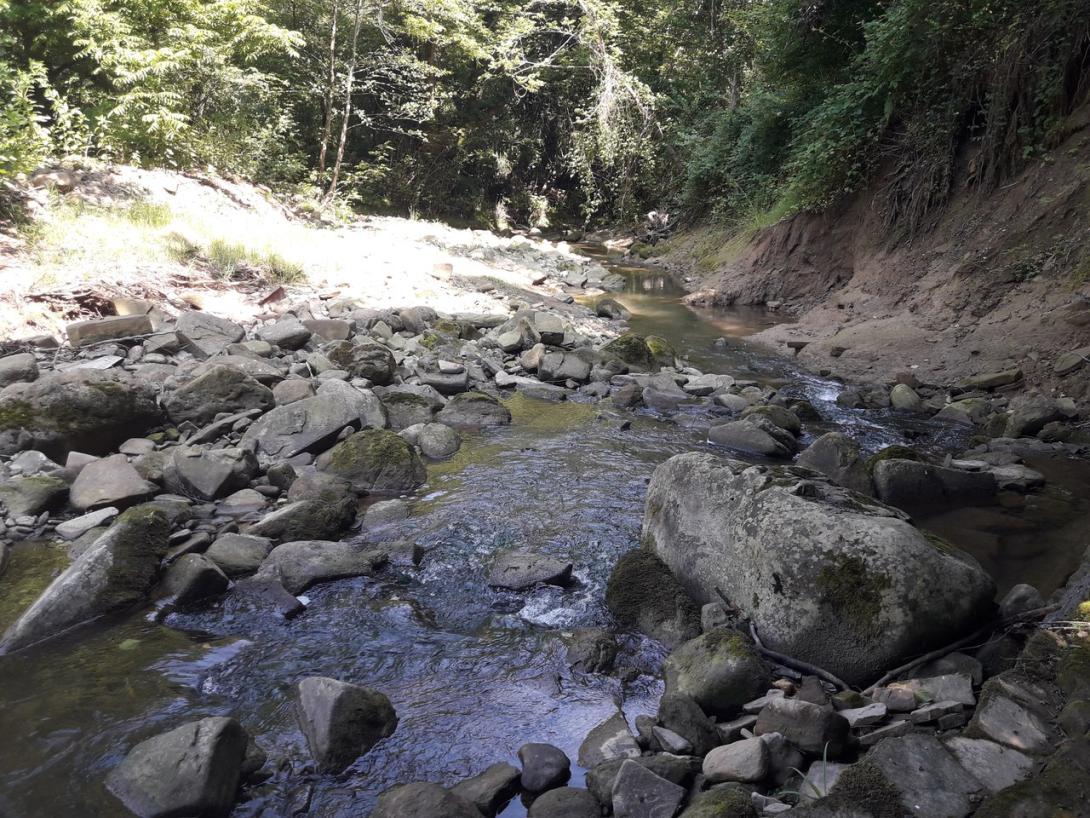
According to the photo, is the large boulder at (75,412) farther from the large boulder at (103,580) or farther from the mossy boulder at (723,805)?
the mossy boulder at (723,805)

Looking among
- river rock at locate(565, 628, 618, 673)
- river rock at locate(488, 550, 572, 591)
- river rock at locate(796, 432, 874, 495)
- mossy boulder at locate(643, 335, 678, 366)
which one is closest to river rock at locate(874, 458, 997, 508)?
river rock at locate(796, 432, 874, 495)

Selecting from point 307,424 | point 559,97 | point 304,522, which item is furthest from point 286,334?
point 559,97

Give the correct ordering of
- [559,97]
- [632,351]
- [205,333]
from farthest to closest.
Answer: [559,97] → [632,351] → [205,333]

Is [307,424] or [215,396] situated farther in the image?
[215,396]

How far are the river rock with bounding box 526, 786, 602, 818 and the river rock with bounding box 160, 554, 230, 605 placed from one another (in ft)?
7.92

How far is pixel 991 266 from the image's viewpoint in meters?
9.23

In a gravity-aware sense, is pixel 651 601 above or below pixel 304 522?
above

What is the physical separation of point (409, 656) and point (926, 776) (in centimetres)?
236

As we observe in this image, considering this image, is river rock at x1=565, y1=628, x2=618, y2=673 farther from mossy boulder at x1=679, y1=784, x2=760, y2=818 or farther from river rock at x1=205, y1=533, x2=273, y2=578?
river rock at x1=205, y1=533, x2=273, y2=578

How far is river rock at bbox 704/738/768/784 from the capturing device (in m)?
2.75

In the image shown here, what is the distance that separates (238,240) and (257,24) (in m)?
7.48

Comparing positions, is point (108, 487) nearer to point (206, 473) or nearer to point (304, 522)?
point (206, 473)

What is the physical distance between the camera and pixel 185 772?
9.09 feet

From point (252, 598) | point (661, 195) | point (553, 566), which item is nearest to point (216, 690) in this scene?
point (252, 598)
